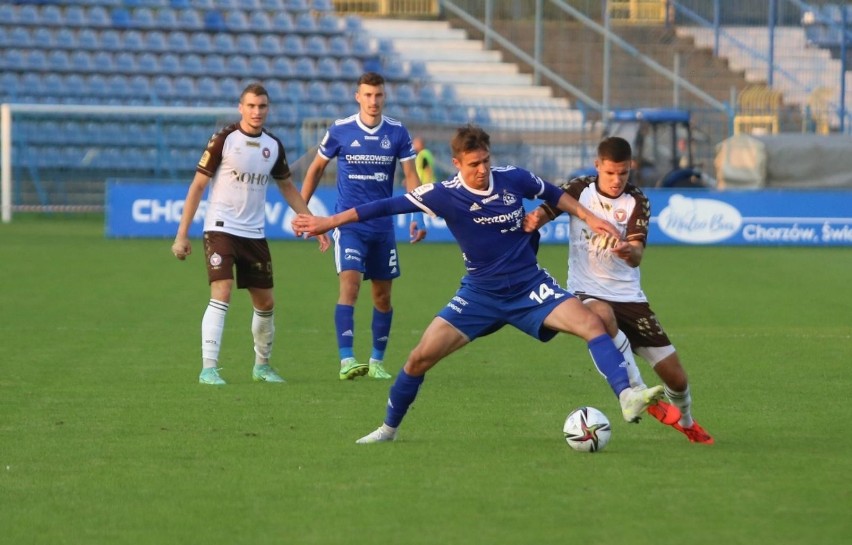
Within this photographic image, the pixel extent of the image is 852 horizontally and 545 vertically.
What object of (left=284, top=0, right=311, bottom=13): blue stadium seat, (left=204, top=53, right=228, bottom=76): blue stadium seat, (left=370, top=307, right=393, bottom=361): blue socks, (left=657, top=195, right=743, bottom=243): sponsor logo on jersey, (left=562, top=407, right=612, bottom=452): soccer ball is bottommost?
(left=657, top=195, right=743, bottom=243): sponsor logo on jersey

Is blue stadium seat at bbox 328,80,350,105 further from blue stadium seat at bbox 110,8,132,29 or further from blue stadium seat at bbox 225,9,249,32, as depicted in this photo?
blue stadium seat at bbox 110,8,132,29

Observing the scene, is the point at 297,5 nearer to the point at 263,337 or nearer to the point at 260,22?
the point at 260,22

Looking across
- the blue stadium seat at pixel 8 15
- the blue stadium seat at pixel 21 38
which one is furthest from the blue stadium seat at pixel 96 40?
the blue stadium seat at pixel 8 15

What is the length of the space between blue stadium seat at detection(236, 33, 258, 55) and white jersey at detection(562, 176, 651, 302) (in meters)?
27.0

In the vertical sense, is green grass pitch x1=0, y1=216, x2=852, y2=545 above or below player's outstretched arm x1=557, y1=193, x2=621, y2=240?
below

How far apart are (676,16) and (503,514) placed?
34.9 m

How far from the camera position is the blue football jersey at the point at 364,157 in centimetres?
1060

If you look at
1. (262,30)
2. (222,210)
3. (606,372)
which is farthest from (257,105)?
(262,30)

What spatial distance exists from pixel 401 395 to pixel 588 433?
39.3 inches

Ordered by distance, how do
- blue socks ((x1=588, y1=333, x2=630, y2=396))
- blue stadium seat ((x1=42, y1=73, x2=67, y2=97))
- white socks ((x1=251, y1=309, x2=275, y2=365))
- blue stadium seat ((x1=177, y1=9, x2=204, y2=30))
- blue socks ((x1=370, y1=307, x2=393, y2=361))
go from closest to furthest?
blue socks ((x1=588, y1=333, x2=630, y2=396)) < white socks ((x1=251, y1=309, x2=275, y2=365)) < blue socks ((x1=370, y1=307, x2=393, y2=361)) < blue stadium seat ((x1=42, y1=73, x2=67, y2=97)) < blue stadium seat ((x1=177, y1=9, x2=204, y2=30))

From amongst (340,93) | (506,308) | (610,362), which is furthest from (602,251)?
(340,93)

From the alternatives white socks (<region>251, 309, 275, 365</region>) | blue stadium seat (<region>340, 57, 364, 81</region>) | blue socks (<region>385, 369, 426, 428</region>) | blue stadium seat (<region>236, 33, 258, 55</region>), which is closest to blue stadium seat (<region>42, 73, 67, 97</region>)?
blue stadium seat (<region>236, 33, 258, 55</region>)

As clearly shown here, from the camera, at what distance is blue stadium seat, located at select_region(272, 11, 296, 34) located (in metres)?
35.0

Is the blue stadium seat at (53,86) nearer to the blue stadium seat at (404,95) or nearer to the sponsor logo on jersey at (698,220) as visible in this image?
the blue stadium seat at (404,95)
